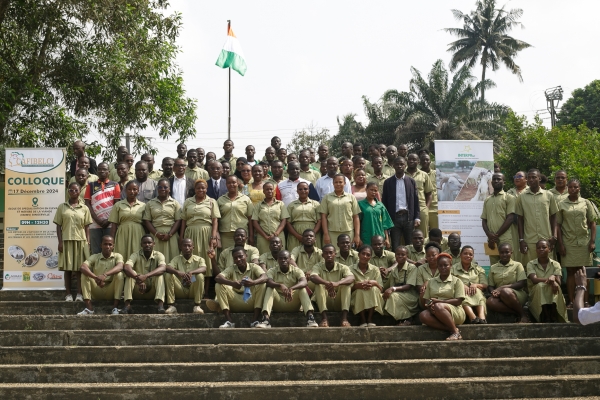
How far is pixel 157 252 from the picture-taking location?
10188 mm

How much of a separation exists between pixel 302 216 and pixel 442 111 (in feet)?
88.2

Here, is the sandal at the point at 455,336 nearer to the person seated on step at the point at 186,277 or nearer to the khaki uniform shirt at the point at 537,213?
the khaki uniform shirt at the point at 537,213

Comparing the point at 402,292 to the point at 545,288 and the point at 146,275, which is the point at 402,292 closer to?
the point at 545,288

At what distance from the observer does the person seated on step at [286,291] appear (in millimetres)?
9461

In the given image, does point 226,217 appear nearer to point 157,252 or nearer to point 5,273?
point 157,252

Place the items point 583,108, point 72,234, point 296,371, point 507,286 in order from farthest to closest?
point 583,108 → point 72,234 → point 507,286 → point 296,371

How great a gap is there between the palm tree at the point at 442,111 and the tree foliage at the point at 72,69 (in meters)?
→ 20.5

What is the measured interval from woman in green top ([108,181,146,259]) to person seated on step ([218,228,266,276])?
128 centimetres

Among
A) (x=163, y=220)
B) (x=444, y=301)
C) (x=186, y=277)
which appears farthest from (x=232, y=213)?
(x=444, y=301)

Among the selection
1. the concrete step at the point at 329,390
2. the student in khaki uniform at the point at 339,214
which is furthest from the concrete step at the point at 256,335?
the student in khaki uniform at the point at 339,214

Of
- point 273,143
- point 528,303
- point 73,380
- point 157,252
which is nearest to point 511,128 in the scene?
point 273,143

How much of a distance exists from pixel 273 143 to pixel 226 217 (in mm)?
2933

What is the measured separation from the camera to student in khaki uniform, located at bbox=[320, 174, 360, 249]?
34.6 ft

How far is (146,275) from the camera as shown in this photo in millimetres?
9805
